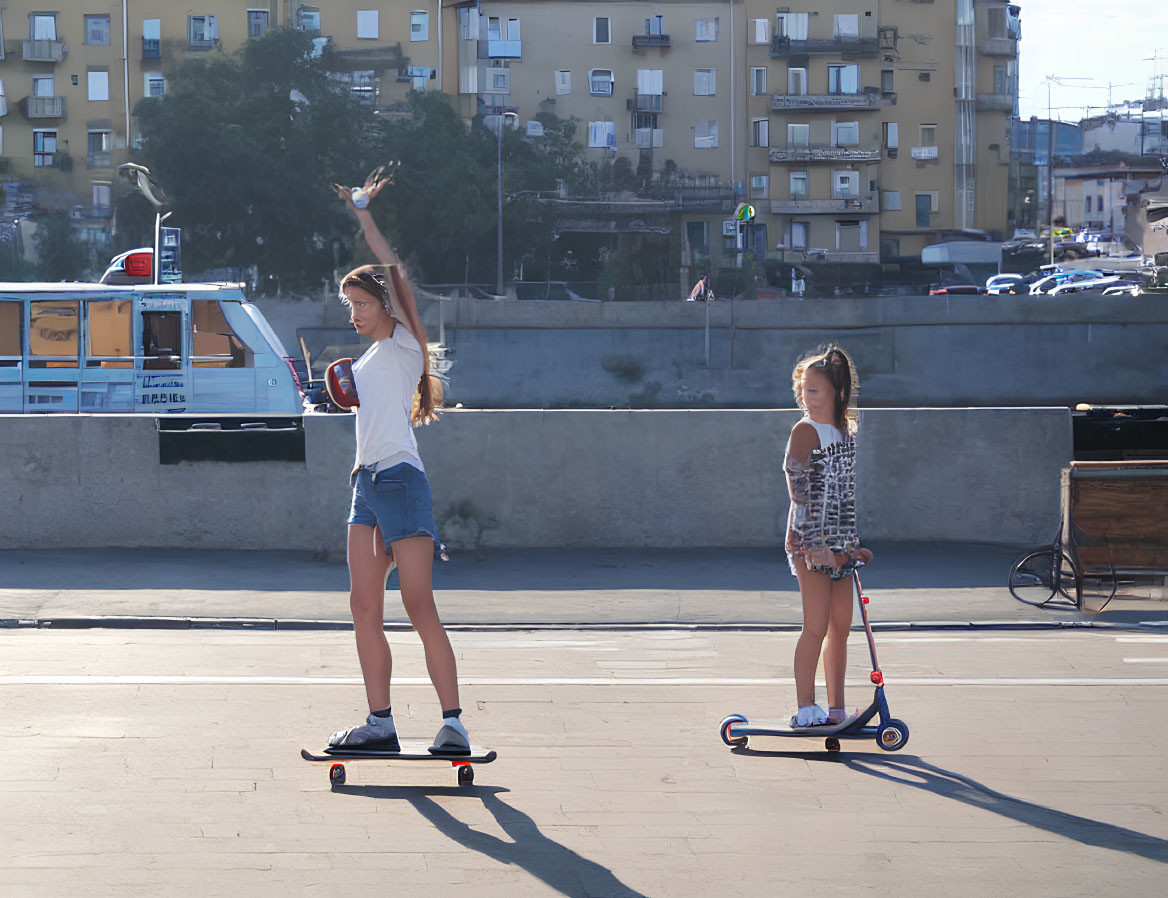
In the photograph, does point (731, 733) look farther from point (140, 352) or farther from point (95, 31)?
point (95, 31)

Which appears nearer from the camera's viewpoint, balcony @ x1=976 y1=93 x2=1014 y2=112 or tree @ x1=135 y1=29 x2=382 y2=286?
tree @ x1=135 y1=29 x2=382 y2=286

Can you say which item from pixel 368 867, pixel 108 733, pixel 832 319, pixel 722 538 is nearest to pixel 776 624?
pixel 722 538

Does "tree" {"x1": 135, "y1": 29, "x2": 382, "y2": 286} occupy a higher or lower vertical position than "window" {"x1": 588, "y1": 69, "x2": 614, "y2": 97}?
lower

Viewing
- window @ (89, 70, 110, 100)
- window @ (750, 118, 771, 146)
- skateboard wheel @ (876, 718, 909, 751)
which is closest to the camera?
skateboard wheel @ (876, 718, 909, 751)

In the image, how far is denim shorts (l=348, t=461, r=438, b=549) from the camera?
219 inches

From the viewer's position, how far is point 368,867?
4633 millimetres

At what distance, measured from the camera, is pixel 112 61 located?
75875 millimetres

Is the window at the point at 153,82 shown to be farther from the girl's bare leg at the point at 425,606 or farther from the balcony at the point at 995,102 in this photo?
the girl's bare leg at the point at 425,606

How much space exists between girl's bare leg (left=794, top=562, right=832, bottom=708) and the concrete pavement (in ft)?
0.88

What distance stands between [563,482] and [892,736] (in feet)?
22.2

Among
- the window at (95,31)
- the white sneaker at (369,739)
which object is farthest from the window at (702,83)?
the white sneaker at (369,739)

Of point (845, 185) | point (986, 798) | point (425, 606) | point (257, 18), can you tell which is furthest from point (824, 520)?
point (845, 185)

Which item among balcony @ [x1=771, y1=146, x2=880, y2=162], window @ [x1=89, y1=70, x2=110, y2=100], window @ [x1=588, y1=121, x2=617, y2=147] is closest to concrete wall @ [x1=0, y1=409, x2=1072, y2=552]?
window @ [x1=588, y1=121, x2=617, y2=147]

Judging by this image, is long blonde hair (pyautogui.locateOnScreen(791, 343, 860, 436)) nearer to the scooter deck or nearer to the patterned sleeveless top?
the patterned sleeveless top
